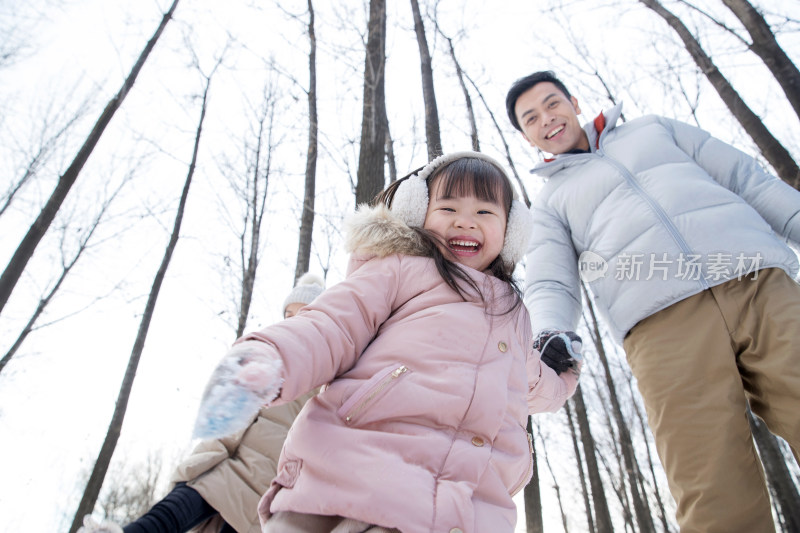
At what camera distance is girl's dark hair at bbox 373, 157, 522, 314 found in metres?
1.54

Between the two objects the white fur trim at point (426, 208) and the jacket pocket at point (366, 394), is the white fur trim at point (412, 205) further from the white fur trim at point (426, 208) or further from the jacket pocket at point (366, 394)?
the jacket pocket at point (366, 394)

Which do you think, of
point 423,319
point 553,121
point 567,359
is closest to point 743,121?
point 553,121

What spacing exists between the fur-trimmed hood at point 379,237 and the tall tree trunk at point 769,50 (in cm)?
414

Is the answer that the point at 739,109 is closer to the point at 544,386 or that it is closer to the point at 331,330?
the point at 544,386

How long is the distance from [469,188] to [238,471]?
176cm

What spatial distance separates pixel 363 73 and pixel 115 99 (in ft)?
15.5

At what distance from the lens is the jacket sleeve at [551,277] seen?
6.71 feet

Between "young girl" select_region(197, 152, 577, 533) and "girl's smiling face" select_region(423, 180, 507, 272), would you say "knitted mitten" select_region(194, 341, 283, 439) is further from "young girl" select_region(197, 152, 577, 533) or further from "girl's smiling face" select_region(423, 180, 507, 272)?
"girl's smiling face" select_region(423, 180, 507, 272)

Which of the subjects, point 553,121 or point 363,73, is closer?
point 553,121

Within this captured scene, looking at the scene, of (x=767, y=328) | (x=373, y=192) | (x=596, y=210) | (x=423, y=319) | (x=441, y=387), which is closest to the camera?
(x=441, y=387)

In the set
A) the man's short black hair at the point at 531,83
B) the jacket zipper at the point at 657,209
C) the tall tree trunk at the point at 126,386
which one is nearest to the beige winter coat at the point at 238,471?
the jacket zipper at the point at 657,209

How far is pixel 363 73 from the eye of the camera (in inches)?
211

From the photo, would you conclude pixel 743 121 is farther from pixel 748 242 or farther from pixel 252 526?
pixel 252 526

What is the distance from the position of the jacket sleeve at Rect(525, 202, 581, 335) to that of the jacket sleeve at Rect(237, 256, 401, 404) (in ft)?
3.02
